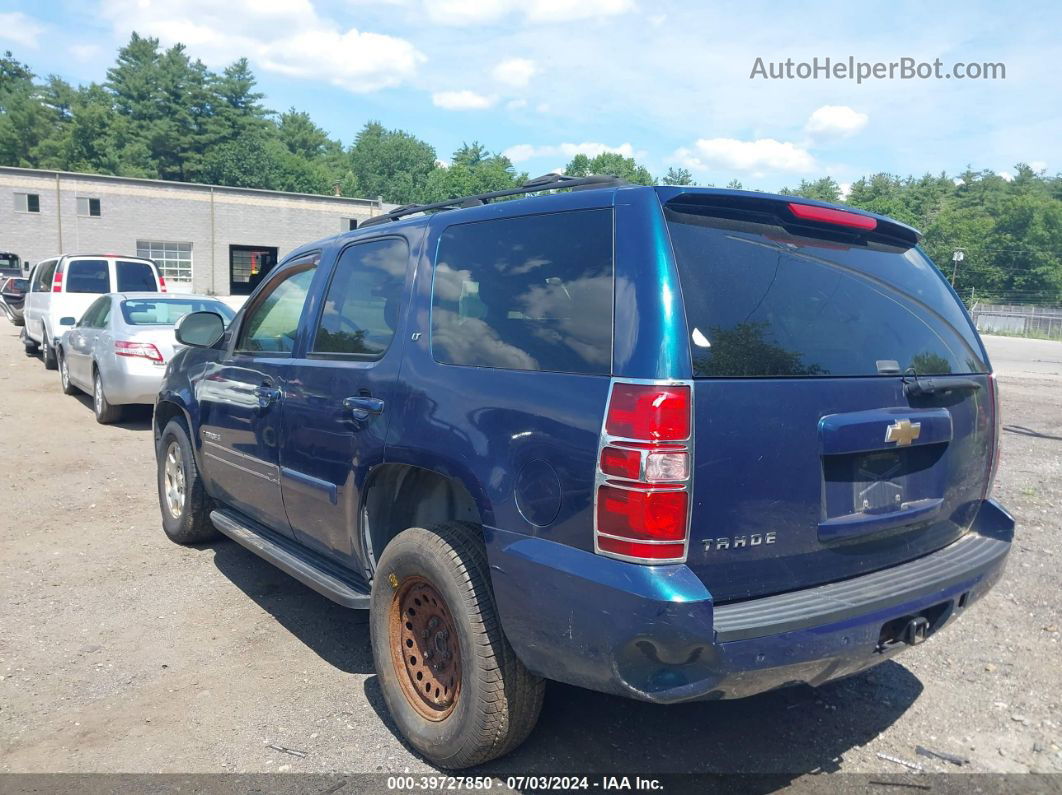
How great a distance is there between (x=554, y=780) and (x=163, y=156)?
8172cm

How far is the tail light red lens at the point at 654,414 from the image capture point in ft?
A: 8.07

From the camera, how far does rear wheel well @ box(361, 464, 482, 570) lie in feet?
11.1

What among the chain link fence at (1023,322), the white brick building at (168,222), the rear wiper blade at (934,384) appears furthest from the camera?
the chain link fence at (1023,322)

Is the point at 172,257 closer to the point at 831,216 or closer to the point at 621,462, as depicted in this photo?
the point at 831,216

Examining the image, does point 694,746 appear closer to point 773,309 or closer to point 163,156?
point 773,309

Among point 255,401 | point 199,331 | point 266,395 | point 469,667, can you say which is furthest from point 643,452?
point 199,331

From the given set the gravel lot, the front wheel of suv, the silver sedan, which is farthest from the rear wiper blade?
the front wheel of suv

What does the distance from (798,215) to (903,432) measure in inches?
33.1

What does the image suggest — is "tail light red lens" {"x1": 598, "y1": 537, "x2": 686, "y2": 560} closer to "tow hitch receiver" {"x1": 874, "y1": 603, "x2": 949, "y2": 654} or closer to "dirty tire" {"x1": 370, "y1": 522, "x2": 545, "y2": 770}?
"dirty tire" {"x1": 370, "y1": 522, "x2": 545, "y2": 770}

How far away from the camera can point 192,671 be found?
3945 millimetres

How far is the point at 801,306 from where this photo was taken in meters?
2.88

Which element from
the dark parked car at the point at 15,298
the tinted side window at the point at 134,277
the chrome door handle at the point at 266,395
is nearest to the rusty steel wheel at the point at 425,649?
the chrome door handle at the point at 266,395

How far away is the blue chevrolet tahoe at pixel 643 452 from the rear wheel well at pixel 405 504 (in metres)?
0.01

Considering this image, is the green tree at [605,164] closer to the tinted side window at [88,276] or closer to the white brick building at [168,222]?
the white brick building at [168,222]
